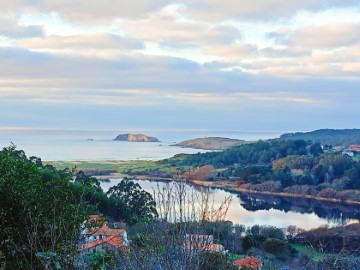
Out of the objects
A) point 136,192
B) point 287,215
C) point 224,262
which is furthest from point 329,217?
point 224,262

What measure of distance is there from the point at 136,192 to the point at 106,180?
16303mm

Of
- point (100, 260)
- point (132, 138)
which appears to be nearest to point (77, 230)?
point (100, 260)

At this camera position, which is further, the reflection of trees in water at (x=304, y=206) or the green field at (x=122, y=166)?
the green field at (x=122, y=166)

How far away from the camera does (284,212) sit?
27172 mm

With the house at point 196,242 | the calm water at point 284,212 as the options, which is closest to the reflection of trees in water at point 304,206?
the calm water at point 284,212

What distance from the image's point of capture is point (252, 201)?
30641mm

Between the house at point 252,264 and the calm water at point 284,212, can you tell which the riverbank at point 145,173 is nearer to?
the calm water at point 284,212

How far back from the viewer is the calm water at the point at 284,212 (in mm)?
23141

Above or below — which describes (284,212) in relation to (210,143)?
below

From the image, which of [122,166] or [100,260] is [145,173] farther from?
[100,260]

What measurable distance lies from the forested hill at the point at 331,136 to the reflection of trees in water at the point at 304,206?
33.3 m

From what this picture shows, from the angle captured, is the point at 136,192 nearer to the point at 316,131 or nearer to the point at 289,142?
the point at 289,142

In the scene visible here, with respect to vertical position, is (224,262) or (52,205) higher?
(52,205)

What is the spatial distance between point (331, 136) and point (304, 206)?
41492 millimetres
